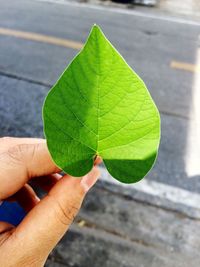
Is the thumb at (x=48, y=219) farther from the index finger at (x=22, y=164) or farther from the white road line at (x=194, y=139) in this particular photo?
the white road line at (x=194, y=139)

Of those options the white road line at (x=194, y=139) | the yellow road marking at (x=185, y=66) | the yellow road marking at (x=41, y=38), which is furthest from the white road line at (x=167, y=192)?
the yellow road marking at (x=41, y=38)

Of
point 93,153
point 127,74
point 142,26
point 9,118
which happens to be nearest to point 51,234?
point 93,153

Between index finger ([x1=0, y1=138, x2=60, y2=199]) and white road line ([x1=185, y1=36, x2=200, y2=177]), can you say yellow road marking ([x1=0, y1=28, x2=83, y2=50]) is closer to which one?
white road line ([x1=185, y1=36, x2=200, y2=177])

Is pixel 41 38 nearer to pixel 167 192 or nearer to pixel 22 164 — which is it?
pixel 167 192

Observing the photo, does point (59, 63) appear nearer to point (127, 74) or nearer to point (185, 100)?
point (185, 100)

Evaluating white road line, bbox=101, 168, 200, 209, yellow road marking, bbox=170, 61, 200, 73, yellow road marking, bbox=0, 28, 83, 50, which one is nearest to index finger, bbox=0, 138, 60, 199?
white road line, bbox=101, 168, 200, 209

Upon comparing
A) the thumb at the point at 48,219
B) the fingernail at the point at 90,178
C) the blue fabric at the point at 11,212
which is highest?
the fingernail at the point at 90,178

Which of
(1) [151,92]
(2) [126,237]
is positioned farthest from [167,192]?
(1) [151,92]
